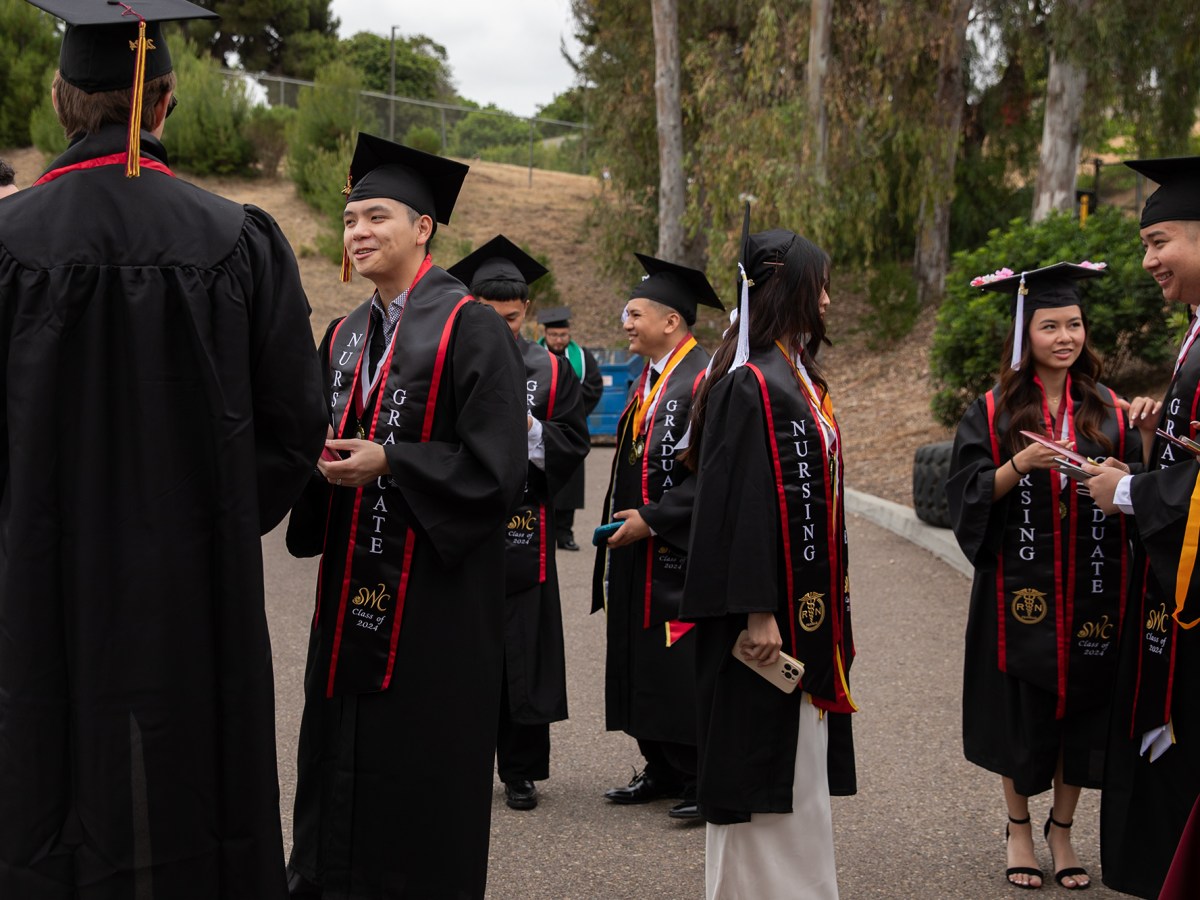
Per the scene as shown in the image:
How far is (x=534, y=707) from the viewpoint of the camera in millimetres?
5305

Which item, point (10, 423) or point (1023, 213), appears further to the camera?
point (1023, 213)

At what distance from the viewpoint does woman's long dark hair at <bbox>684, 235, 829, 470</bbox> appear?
12.8ft

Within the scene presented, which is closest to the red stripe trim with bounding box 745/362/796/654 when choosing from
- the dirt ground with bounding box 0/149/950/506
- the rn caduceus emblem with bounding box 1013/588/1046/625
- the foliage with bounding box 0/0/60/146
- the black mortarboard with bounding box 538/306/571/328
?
the rn caduceus emblem with bounding box 1013/588/1046/625

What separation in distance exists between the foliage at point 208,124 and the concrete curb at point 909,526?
76.6 feet

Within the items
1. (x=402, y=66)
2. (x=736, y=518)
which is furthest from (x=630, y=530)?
(x=402, y=66)

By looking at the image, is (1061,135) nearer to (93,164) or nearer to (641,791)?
(641,791)

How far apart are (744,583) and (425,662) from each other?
2.96ft

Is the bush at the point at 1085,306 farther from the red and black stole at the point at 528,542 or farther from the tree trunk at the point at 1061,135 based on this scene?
the red and black stole at the point at 528,542

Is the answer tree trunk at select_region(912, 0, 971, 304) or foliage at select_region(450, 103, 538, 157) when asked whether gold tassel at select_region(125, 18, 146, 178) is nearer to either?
tree trunk at select_region(912, 0, 971, 304)

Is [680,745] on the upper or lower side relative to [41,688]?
lower

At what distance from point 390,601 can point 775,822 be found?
4.15ft

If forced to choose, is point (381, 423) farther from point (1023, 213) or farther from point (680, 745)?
point (1023, 213)

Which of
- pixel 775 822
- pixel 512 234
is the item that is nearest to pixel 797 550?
pixel 775 822

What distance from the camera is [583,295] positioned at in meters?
30.1
